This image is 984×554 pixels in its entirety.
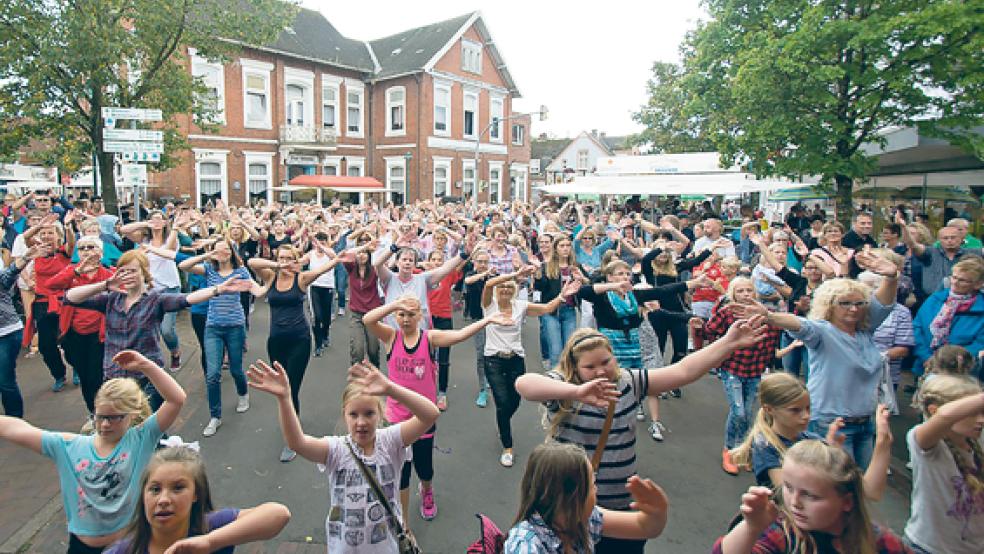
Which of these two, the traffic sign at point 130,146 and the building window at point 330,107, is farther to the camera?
the building window at point 330,107

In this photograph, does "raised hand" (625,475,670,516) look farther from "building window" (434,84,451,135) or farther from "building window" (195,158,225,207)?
"building window" (434,84,451,135)

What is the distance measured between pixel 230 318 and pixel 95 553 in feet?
11.1

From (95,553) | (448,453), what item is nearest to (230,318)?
(448,453)

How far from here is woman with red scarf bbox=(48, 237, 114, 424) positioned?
5137 millimetres

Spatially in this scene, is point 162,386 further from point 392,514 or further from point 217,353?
point 217,353

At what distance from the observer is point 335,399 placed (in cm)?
704

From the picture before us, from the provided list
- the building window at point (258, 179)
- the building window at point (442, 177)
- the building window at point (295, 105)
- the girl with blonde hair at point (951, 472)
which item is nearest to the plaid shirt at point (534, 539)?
the girl with blonde hair at point (951, 472)

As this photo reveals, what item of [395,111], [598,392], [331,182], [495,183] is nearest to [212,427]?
[598,392]

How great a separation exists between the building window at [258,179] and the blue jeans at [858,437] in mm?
27090

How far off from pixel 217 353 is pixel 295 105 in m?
26.1

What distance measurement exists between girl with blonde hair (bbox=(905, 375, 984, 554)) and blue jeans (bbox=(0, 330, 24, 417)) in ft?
22.8

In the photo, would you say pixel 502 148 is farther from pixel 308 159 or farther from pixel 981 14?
pixel 981 14

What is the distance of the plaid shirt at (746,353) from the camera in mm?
5008

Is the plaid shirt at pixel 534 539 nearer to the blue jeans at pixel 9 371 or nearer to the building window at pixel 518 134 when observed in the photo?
the blue jeans at pixel 9 371
